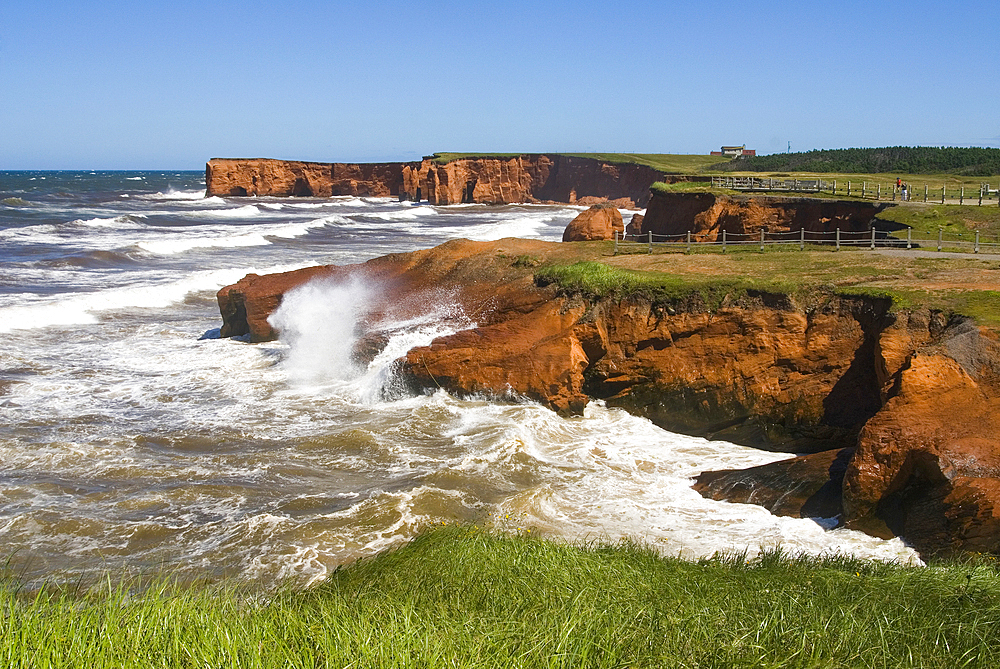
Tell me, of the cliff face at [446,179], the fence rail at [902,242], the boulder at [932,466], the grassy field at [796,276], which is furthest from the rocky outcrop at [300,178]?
the boulder at [932,466]

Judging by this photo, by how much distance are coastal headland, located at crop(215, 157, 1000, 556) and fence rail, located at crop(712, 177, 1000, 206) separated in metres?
13.8

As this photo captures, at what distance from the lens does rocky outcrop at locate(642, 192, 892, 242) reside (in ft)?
103

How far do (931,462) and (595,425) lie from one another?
22.0 ft

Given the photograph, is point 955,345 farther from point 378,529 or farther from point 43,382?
point 43,382

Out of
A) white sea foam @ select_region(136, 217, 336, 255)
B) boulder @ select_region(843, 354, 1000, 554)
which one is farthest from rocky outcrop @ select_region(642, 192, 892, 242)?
white sea foam @ select_region(136, 217, 336, 255)

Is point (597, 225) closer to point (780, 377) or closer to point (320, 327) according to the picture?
point (320, 327)

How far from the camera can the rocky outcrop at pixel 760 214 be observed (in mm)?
31344

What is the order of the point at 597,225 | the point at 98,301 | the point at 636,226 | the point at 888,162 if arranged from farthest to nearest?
the point at 888,162
the point at 636,226
the point at 597,225
the point at 98,301

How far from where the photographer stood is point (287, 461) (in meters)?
14.7

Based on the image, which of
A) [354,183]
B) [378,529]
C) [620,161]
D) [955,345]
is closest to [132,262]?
[378,529]

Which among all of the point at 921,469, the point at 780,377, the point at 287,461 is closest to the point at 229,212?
the point at 287,461

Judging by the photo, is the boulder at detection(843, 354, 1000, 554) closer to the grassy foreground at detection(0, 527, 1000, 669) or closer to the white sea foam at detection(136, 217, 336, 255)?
the grassy foreground at detection(0, 527, 1000, 669)

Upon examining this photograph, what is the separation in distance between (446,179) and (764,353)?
92323 millimetres

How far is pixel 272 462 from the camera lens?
1466 cm
